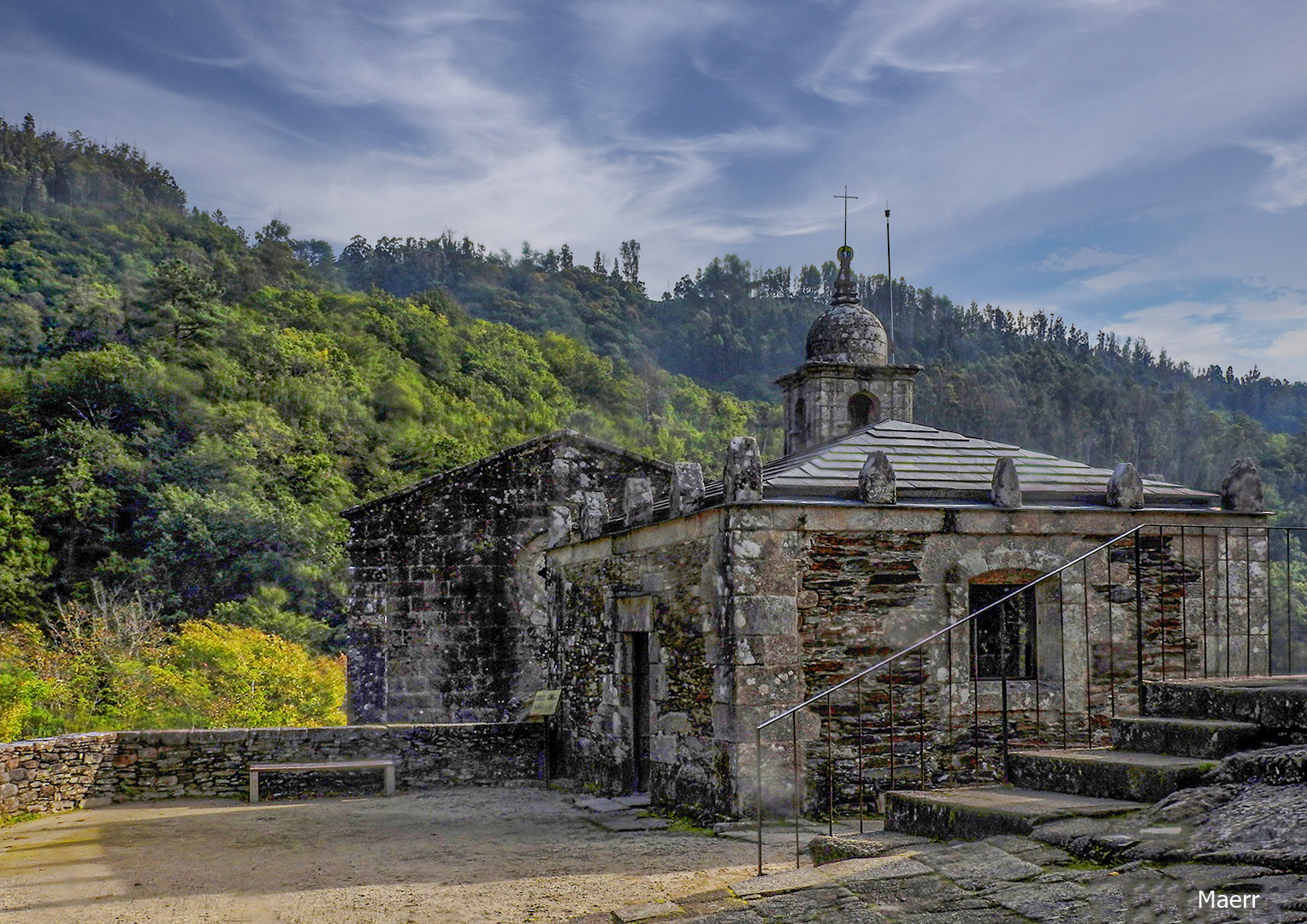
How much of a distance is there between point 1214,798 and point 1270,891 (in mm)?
1162

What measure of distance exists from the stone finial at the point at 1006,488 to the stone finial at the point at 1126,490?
3.25 feet

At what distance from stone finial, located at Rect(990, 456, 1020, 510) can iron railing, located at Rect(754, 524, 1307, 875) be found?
2.54 ft

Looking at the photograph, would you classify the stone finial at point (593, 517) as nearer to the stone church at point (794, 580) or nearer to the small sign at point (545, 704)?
the stone church at point (794, 580)

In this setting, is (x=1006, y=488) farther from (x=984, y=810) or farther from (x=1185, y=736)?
(x=984, y=810)

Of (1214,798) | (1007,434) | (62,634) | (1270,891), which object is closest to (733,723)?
(1214,798)

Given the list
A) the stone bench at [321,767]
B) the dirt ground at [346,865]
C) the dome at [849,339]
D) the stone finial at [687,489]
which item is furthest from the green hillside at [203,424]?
the dome at [849,339]

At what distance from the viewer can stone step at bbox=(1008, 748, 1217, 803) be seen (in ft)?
18.7

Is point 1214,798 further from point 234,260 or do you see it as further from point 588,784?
point 234,260

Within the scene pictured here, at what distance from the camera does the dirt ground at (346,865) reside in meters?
7.78

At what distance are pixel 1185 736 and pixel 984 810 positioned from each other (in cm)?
127

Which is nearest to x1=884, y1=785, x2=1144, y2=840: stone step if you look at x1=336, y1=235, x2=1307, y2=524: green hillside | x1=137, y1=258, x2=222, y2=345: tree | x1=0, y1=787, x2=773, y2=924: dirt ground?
x1=0, y1=787, x2=773, y2=924: dirt ground

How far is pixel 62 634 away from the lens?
2730cm

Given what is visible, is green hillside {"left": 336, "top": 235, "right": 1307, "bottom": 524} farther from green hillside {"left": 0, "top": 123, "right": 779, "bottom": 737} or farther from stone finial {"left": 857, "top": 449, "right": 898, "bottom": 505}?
stone finial {"left": 857, "top": 449, "right": 898, "bottom": 505}

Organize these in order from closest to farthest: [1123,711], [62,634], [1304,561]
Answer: [1123,711], [62,634], [1304,561]
